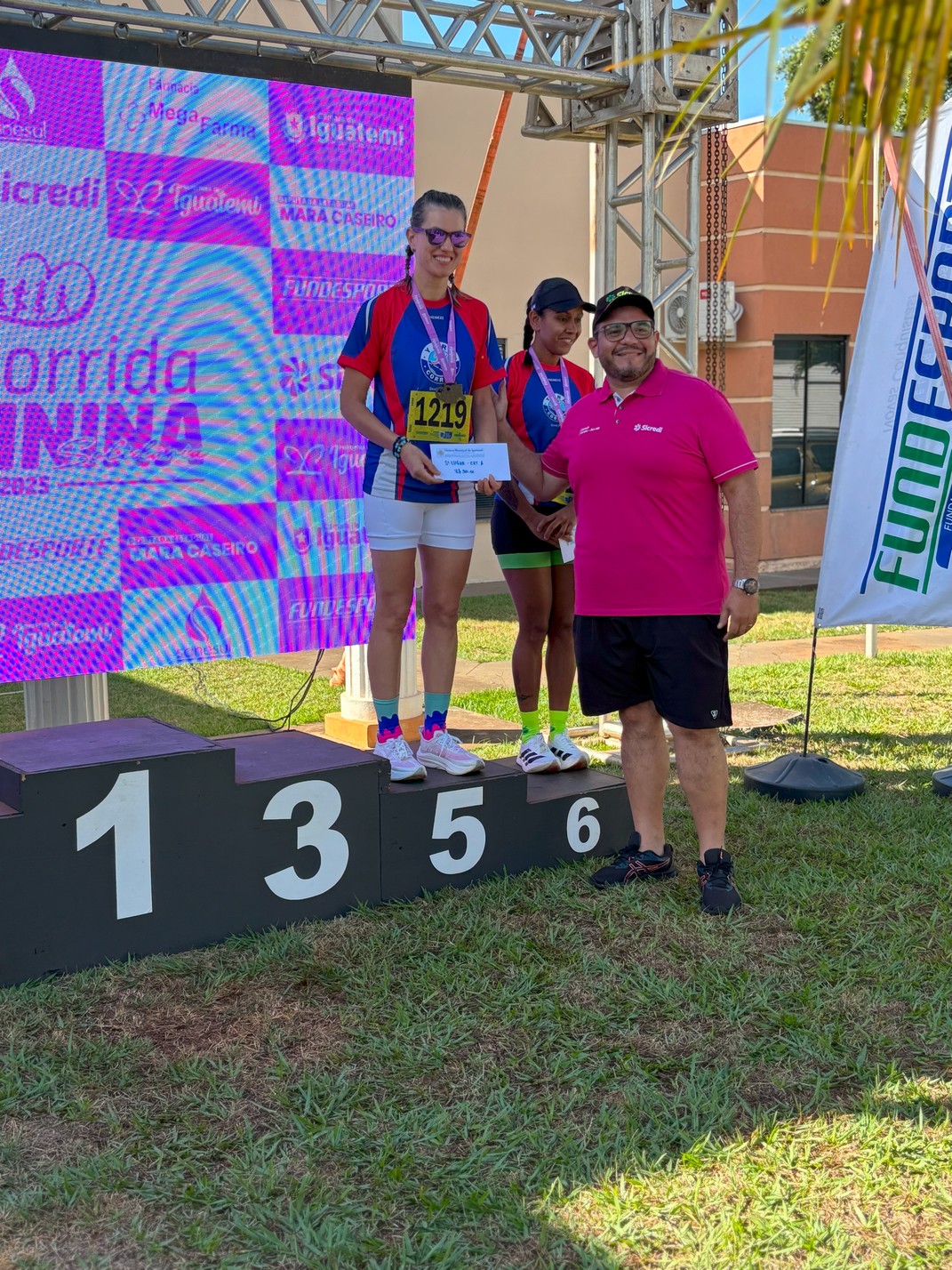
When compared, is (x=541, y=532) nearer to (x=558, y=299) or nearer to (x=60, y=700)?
(x=558, y=299)

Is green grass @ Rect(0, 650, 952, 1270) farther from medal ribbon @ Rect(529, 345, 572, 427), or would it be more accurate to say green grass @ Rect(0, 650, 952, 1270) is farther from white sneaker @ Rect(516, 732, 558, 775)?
medal ribbon @ Rect(529, 345, 572, 427)

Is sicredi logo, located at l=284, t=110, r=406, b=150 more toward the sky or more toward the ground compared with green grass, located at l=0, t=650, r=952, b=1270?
more toward the sky

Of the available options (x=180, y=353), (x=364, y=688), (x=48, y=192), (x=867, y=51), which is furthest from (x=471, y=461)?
(x=867, y=51)

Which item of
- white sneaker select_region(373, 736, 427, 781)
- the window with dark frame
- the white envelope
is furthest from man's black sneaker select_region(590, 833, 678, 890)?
the window with dark frame

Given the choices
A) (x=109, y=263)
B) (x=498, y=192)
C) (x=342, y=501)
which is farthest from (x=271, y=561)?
(x=498, y=192)

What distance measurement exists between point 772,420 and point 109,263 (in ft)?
34.7

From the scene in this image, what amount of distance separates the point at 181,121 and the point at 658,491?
2.82 m

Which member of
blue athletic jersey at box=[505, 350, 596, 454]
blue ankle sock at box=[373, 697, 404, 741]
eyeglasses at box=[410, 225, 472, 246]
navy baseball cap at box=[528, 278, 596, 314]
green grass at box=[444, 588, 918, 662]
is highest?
eyeglasses at box=[410, 225, 472, 246]

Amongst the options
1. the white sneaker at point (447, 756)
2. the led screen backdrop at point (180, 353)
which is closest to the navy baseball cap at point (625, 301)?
the white sneaker at point (447, 756)

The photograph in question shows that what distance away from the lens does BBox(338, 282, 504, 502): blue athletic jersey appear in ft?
13.8

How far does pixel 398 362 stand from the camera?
13.8 ft

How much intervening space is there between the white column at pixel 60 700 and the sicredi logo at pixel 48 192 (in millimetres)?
1889

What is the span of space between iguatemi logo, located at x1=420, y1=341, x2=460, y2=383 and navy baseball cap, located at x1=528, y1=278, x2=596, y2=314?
1.52ft

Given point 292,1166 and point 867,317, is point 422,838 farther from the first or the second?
point 867,317
